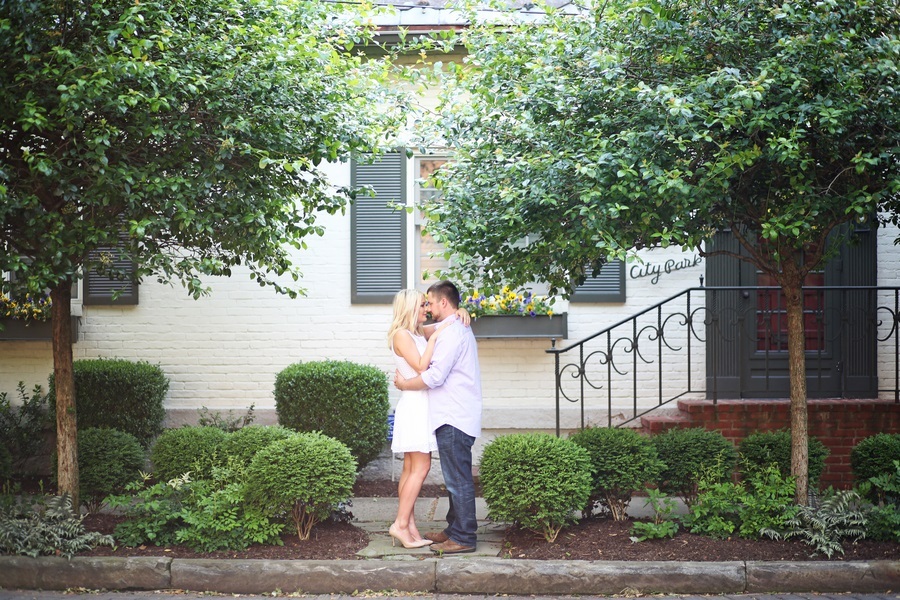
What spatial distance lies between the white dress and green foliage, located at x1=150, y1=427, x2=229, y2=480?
1.48 metres

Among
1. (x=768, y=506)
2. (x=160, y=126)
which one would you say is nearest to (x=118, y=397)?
(x=160, y=126)

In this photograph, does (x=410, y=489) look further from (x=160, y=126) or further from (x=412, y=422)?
(x=160, y=126)

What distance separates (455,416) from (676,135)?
2336 mm

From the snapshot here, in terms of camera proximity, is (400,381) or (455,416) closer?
(455,416)

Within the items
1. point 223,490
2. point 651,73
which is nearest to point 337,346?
point 223,490

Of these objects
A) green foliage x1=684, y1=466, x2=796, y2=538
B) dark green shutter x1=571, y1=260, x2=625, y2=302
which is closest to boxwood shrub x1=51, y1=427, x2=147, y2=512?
green foliage x1=684, y1=466, x2=796, y2=538

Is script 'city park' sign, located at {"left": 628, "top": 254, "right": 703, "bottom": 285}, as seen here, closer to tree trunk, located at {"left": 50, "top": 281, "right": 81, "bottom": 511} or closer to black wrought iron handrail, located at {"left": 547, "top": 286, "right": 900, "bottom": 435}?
black wrought iron handrail, located at {"left": 547, "top": 286, "right": 900, "bottom": 435}

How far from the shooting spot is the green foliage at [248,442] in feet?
21.7

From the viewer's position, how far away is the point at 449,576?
5.66 m

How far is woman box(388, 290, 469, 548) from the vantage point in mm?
6141

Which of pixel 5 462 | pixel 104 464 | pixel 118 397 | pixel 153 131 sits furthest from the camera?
pixel 118 397

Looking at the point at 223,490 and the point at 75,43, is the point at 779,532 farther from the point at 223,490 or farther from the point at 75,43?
the point at 75,43

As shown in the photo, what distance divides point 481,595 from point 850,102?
12.4 feet

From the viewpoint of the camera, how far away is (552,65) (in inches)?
238
